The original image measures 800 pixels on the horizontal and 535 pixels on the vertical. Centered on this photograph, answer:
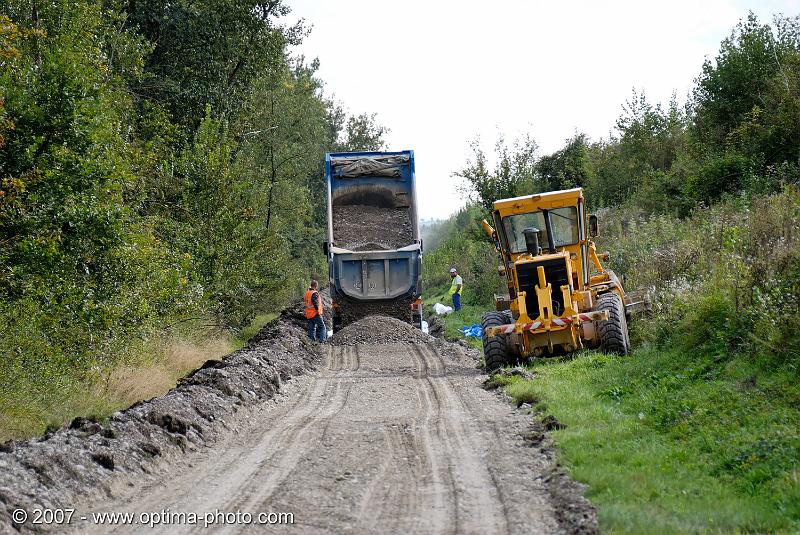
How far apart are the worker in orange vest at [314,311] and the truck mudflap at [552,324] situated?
7855mm

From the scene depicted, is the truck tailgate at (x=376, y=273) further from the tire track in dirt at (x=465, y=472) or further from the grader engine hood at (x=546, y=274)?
the tire track in dirt at (x=465, y=472)

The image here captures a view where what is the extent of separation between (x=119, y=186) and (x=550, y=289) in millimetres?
7560

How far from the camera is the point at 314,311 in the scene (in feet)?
72.7

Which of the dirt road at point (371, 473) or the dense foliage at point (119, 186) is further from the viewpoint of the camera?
the dense foliage at point (119, 186)

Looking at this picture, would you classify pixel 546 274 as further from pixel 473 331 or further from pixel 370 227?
pixel 370 227

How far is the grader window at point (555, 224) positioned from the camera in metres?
15.7

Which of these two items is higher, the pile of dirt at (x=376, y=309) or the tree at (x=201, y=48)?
the tree at (x=201, y=48)

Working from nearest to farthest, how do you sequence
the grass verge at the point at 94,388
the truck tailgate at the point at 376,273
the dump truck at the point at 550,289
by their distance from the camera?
1. the grass verge at the point at 94,388
2. the dump truck at the point at 550,289
3. the truck tailgate at the point at 376,273

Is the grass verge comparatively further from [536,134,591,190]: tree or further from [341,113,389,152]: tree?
[341,113,389,152]: tree

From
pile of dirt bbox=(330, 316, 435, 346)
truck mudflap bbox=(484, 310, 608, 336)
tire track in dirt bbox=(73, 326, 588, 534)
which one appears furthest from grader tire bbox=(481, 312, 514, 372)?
pile of dirt bbox=(330, 316, 435, 346)

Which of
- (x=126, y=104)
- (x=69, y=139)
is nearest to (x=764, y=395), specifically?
(x=69, y=139)

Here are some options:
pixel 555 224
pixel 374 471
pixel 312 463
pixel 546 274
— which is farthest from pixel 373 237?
pixel 374 471

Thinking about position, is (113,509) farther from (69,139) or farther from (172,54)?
(172,54)

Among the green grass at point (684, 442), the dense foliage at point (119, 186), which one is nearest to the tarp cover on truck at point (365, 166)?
the dense foliage at point (119, 186)
